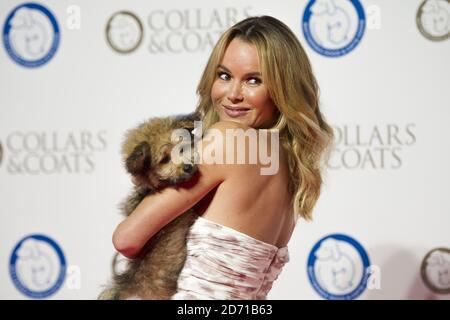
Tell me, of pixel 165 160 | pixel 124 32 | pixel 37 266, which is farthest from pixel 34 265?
pixel 165 160

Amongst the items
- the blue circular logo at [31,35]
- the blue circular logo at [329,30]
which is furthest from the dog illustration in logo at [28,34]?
the blue circular logo at [329,30]

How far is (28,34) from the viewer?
353 centimetres

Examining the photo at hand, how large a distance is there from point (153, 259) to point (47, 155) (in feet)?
6.79

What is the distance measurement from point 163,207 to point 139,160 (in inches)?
5.5

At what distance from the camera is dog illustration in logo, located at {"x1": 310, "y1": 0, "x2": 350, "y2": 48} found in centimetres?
329

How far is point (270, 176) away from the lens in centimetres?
166

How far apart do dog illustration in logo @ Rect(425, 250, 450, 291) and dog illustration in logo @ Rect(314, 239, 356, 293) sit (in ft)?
1.37

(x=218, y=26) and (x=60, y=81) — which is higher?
(x=218, y=26)

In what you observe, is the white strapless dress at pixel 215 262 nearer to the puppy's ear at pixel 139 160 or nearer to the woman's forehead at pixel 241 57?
the puppy's ear at pixel 139 160

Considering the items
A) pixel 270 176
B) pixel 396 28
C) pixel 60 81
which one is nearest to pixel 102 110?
pixel 60 81

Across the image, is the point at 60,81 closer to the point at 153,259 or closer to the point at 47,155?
the point at 47,155

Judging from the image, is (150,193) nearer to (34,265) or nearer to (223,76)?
(223,76)

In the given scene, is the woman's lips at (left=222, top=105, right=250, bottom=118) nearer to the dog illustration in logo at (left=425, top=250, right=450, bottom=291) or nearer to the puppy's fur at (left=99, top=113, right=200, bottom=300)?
the puppy's fur at (left=99, top=113, right=200, bottom=300)
